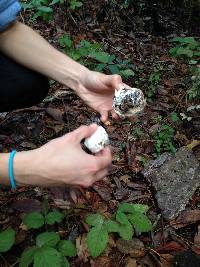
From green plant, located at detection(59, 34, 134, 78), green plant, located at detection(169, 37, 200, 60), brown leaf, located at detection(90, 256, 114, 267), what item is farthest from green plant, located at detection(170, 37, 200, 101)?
brown leaf, located at detection(90, 256, 114, 267)

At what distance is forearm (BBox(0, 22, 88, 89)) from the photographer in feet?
6.84

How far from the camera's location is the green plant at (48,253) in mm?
1696

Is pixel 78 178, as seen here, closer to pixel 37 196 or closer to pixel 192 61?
pixel 37 196

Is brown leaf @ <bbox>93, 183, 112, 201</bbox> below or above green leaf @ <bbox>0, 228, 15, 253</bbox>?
below

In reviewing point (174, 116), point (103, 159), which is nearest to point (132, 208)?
point (103, 159)

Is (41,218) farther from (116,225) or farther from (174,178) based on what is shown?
(174,178)

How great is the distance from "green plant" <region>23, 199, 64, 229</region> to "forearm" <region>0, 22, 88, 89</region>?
705 millimetres

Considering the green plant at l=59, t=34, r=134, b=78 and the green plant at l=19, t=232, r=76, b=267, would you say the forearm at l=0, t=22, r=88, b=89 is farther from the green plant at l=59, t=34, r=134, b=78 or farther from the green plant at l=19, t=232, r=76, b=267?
the green plant at l=59, t=34, r=134, b=78

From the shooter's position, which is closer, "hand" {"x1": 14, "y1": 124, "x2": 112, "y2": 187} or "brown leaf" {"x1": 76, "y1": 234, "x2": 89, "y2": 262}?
"hand" {"x1": 14, "y1": 124, "x2": 112, "y2": 187}

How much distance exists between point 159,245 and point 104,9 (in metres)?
3.00

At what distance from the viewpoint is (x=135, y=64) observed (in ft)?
12.0

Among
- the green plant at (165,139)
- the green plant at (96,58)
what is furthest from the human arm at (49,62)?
the green plant at (96,58)

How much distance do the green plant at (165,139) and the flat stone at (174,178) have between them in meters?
0.06

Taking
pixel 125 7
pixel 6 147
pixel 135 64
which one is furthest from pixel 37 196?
pixel 125 7
